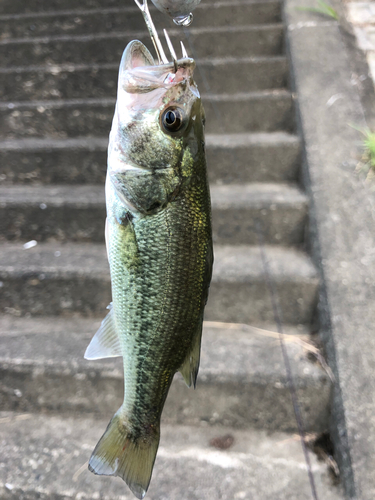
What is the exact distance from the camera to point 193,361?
0.80m

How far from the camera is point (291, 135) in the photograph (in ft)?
6.71

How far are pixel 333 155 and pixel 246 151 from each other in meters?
0.47

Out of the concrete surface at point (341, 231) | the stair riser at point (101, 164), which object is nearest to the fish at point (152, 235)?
the concrete surface at point (341, 231)

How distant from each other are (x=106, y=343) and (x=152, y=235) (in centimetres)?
33

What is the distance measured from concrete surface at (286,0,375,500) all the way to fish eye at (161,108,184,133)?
112 centimetres

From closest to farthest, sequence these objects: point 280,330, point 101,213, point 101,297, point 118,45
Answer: point 280,330 < point 101,297 < point 101,213 < point 118,45

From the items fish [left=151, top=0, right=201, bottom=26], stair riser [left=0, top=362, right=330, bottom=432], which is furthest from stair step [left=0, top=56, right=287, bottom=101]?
stair riser [left=0, top=362, right=330, bottom=432]

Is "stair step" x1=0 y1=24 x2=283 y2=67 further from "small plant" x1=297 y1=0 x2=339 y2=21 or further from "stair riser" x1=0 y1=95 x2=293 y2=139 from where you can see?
"stair riser" x1=0 y1=95 x2=293 y2=139

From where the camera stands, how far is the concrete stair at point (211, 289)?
4.67ft

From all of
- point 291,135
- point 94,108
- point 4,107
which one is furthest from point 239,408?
point 4,107

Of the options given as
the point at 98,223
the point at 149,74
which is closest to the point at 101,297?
the point at 98,223

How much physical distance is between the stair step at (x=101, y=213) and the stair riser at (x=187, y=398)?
746mm

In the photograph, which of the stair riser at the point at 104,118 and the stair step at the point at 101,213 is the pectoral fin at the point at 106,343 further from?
the stair riser at the point at 104,118

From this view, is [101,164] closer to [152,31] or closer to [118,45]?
[118,45]
